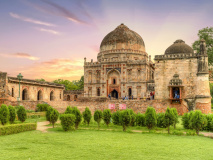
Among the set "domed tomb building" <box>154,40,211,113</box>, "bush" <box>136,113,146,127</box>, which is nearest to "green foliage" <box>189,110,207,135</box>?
"bush" <box>136,113,146,127</box>

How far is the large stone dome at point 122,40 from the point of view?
37.7 meters

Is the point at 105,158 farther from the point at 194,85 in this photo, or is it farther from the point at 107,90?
the point at 107,90

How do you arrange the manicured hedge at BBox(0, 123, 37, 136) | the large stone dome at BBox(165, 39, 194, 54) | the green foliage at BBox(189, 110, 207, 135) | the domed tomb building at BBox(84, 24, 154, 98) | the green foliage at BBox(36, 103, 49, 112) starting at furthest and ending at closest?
the domed tomb building at BBox(84, 24, 154, 98) < the large stone dome at BBox(165, 39, 194, 54) < the green foliage at BBox(36, 103, 49, 112) < the green foliage at BBox(189, 110, 207, 135) < the manicured hedge at BBox(0, 123, 37, 136)

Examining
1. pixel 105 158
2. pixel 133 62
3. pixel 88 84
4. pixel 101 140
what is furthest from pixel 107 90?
pixel 105 158

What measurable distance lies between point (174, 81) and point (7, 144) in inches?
774

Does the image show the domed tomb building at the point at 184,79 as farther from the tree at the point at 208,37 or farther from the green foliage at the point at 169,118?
the green foliage at the point at 169,118

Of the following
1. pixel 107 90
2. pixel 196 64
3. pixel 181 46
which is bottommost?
pixel 107 90

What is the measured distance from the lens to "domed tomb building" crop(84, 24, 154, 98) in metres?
34.2

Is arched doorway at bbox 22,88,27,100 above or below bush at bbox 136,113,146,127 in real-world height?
above

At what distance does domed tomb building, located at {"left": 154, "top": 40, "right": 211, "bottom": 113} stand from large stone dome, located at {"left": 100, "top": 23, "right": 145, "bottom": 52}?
1210 cm

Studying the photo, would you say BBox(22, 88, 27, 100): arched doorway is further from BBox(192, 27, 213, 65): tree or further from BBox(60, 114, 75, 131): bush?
BBox(192, 27, 213, 65): tree

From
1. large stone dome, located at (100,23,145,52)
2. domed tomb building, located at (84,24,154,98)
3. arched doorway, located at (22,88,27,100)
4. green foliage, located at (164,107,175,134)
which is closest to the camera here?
green foliage, located at (164,107,175,134)

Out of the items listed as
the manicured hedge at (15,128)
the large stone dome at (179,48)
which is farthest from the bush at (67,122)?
the large stone dome at (179,48)

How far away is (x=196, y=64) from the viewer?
2489 centimetres
